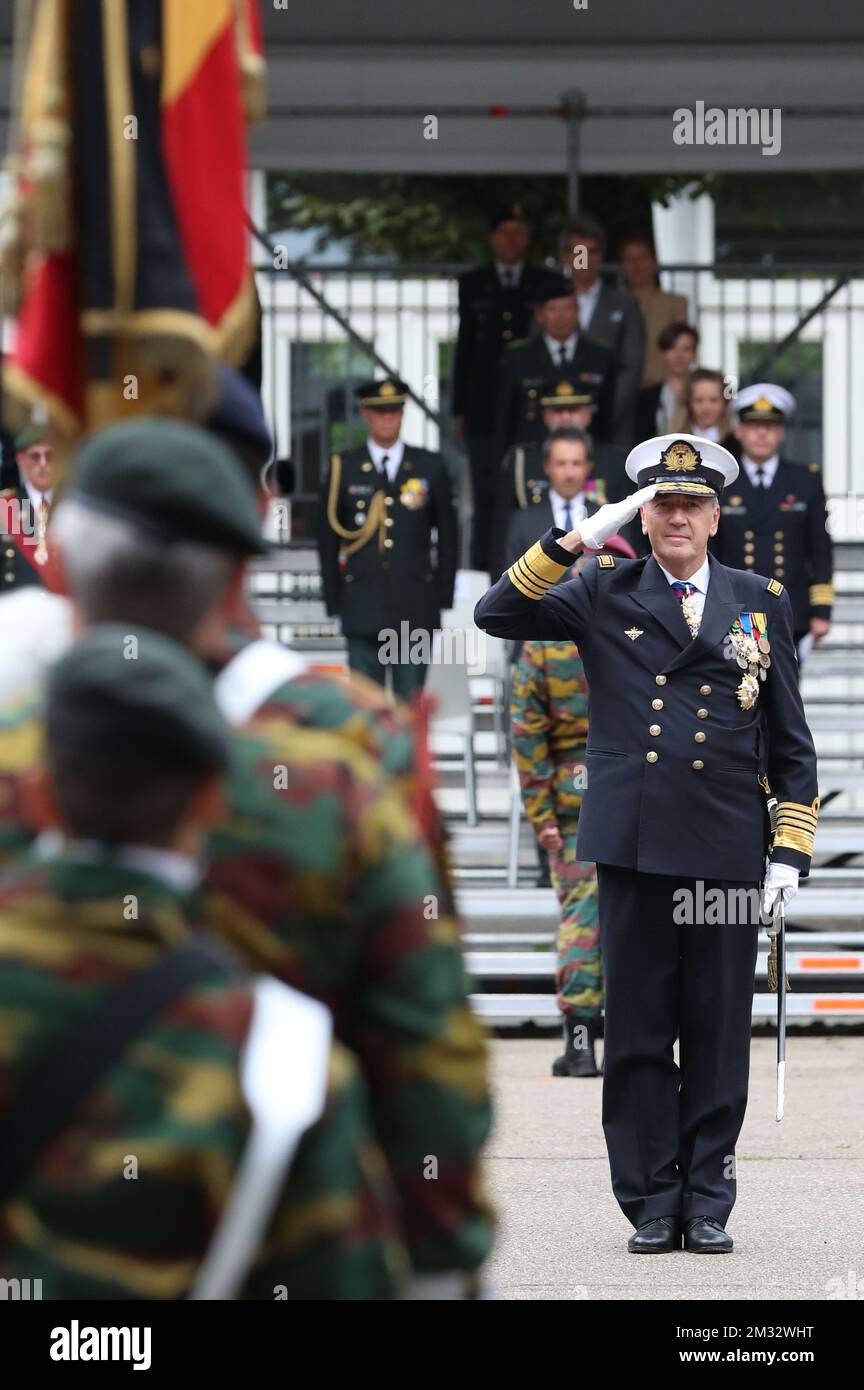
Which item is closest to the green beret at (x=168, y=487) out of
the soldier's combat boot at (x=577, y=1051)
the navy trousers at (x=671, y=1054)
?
the navy trousers at (x=671, y=1054)

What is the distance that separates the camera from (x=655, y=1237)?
635 centimetres

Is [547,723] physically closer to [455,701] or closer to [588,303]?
[455,701]

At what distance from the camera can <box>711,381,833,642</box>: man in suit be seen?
1205 centimetres

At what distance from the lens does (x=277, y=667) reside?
2.40m

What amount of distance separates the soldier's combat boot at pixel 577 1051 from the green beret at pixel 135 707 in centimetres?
724

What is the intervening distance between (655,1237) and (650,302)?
8488 millimetres

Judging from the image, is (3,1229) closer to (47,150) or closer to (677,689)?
(47,150)

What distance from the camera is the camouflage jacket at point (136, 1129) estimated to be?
1.86 m

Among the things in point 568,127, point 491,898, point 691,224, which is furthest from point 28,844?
point 691,224

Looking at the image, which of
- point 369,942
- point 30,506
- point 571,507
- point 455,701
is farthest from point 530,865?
point 369,942

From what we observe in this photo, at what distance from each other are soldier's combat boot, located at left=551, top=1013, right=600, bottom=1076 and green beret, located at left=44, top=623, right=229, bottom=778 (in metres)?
7.24

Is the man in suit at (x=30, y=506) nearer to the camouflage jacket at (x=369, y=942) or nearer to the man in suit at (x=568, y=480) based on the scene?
the man in suit at (x=568, y=480)

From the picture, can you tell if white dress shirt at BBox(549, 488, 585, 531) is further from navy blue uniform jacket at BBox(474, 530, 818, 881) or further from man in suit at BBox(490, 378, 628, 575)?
navy blue uniform jacket at BBox(474, 530, 818, 881)

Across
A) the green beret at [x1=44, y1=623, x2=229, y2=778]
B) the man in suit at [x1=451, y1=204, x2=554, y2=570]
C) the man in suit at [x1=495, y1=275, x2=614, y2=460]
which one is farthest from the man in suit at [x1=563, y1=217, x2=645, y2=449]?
the green beret at [x1=44, y1=623, x2=229, y2=778]
